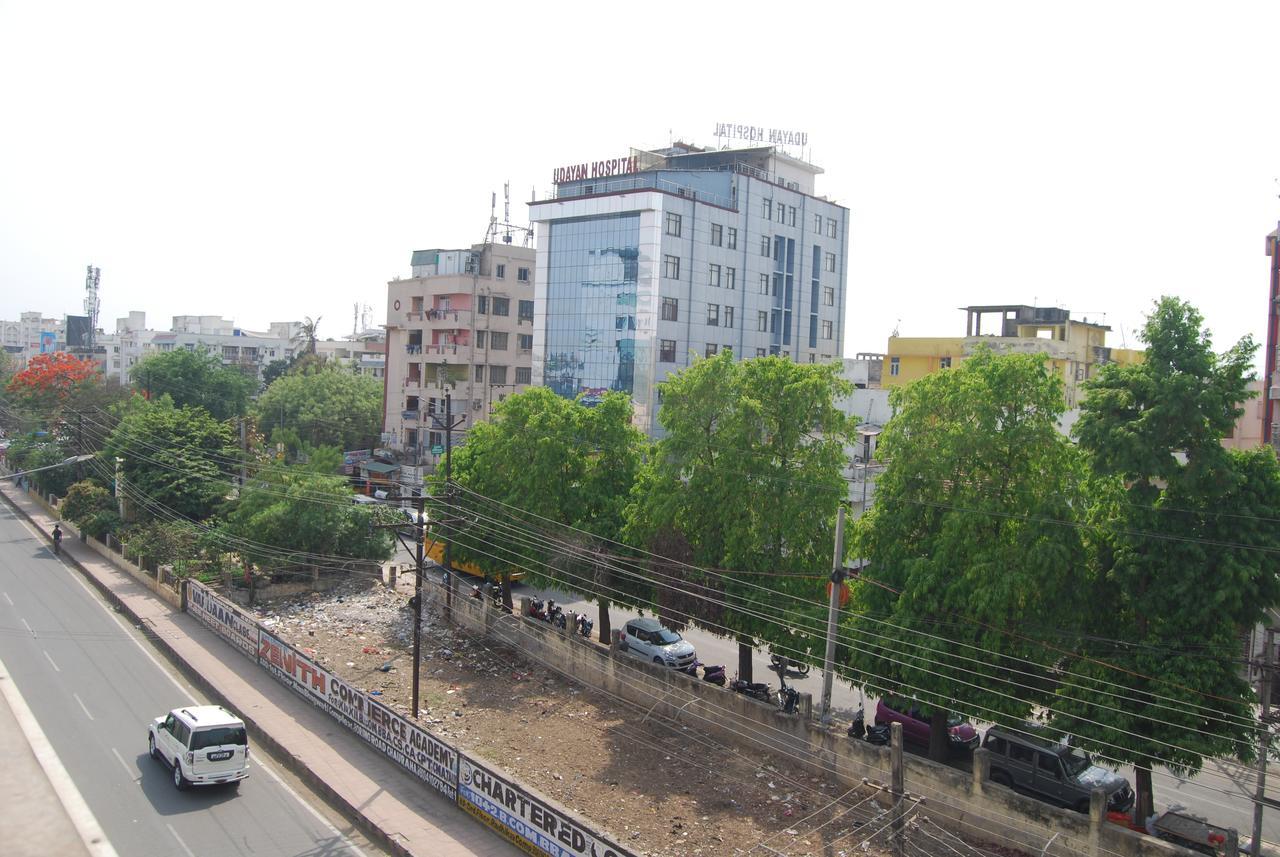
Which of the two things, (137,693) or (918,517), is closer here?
(918,517)

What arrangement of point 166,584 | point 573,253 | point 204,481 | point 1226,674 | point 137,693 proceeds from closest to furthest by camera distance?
point 1226,674 → point 137,693 → point 166,584 → point 204,481 → point 573,253

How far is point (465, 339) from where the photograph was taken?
202 feet

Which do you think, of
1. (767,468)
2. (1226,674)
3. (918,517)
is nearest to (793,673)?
(767,468)

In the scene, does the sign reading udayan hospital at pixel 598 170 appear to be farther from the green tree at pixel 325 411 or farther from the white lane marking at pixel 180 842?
the white lane marking at pixel 180 842

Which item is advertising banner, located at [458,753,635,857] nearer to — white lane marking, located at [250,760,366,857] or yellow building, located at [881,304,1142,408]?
white lane marking, located at [250,760,366,857]

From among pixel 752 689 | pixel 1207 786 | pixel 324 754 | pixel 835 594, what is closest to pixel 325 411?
pixel 324 754

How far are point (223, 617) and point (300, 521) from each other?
5.20m

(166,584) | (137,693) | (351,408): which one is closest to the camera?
(137,693)

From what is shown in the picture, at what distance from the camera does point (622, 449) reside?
1140 inches

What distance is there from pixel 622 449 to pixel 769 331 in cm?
3033

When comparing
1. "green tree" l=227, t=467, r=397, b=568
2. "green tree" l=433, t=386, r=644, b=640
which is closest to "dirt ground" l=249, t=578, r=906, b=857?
"green tree" l=433, t=386, r=644, b=640

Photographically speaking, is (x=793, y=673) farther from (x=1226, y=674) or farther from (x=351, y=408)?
(x=351, y=408)

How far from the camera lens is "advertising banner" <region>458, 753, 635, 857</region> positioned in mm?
Result: 14831

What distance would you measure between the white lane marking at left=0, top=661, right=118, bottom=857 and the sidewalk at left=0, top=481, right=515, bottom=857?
4075 millimetres
